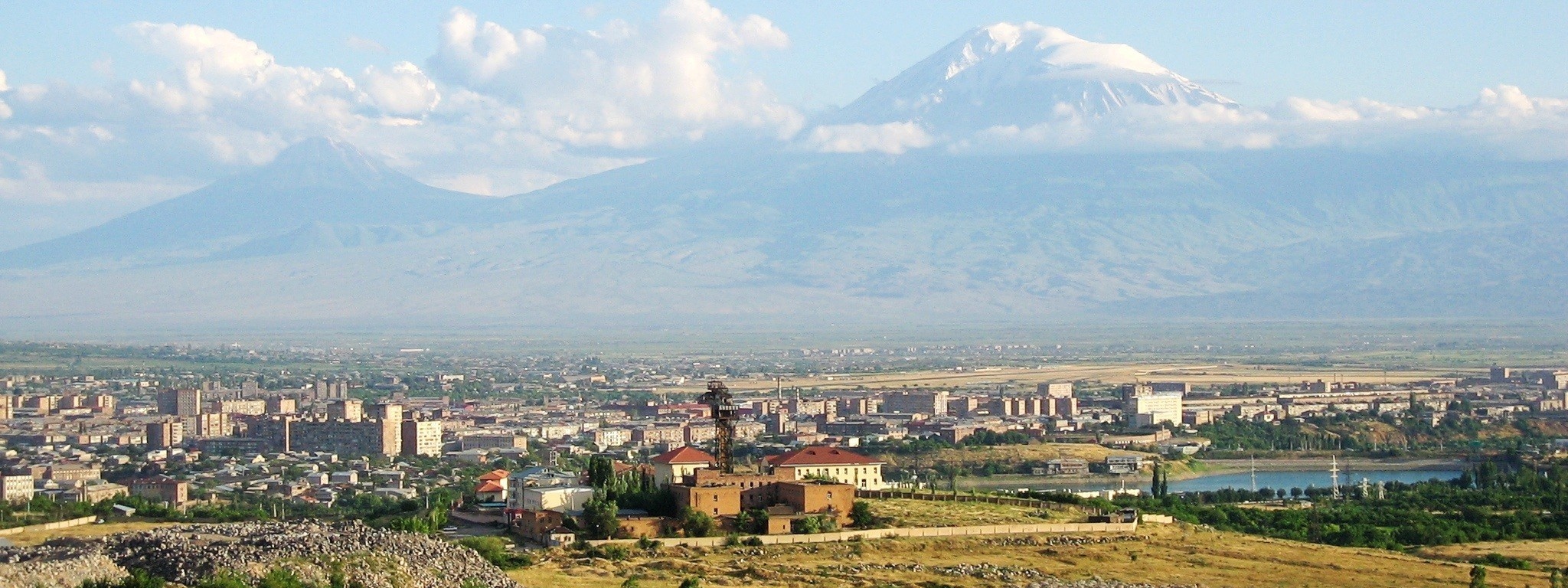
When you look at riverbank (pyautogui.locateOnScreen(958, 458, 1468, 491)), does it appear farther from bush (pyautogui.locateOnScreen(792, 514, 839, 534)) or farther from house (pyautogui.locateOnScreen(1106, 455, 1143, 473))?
bush (pyautogui.locateOnScreen(792, 514, 839, 534))

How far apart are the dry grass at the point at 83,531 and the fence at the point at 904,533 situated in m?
9.28

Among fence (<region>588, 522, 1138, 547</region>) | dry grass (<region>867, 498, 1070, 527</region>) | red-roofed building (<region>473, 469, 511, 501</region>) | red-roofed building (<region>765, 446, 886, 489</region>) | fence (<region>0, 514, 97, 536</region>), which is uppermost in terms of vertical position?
red-roofed building (<region>765, 446, 886, 489</region>)

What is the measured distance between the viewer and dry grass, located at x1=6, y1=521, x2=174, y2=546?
43900 millimetres

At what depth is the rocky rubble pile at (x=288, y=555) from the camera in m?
34.4

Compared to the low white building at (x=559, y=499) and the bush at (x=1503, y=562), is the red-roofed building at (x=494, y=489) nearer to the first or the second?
the low white building at (x=559, y=499)

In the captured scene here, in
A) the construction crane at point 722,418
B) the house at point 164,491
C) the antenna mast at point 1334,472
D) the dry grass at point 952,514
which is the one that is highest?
the construction crane at point 722,418

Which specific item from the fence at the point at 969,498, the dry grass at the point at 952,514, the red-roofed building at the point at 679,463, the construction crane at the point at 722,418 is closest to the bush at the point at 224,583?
the dry grass at the point at 952,514

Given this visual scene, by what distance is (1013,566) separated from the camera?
44.4 m

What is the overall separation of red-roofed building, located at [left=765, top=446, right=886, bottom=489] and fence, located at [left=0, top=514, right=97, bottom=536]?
589 inches

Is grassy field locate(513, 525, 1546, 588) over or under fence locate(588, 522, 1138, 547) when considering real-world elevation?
under

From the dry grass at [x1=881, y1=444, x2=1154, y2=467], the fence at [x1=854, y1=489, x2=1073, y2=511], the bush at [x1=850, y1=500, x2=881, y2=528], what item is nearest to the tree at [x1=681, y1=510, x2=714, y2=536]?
the bush at [x1=850, y1=500, x2=881, y2=528]

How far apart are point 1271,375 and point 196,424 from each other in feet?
245

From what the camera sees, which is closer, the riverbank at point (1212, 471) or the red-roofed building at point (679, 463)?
the red-roofed building at point (679, 463)

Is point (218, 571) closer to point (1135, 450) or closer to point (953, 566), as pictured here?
point (953, 566)
